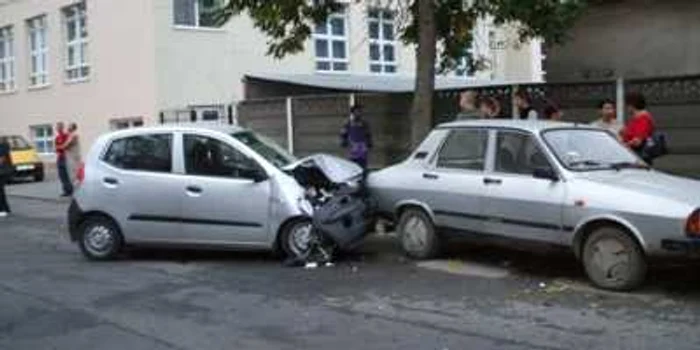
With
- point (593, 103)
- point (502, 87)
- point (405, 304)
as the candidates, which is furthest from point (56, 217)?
point (405, 304)

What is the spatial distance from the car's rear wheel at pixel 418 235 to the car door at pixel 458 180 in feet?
0.61

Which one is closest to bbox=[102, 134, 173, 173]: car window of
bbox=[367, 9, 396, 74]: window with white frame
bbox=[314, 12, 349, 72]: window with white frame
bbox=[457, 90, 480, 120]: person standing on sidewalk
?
bbox=[457, 90, 480, 120]: person standing on sidewalk

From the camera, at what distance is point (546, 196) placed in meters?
10.7

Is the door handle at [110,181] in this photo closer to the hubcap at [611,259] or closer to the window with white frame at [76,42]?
the hubcap at [611,259]

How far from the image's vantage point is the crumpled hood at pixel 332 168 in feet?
41.6

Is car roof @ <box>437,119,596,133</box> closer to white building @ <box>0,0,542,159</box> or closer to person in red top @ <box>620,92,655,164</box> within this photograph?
person in red top @ <box>620,92,655,164</box>

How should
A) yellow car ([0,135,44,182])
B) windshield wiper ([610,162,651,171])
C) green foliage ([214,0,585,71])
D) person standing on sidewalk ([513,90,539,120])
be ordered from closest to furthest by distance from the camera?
windshield wiper ([610,162,651,171]), green foliage ([214,0,585,71]), person standing on sidewalk ([513,90,539,120]), yellow car ([0,135,44,182])

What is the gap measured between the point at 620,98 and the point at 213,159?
17.4ft

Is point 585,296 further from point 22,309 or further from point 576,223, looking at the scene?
point 22,309

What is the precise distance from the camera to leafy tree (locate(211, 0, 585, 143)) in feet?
46.8

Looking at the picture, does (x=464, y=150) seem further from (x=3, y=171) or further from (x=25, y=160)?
(x=25, y=160)

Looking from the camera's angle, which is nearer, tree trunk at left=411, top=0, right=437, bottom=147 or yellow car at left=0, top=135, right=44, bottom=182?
tree trunk at left=411, top=0, right=437, bottom=147

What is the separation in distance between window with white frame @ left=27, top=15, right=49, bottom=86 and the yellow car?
18.4ft

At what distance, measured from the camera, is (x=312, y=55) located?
34.4 meters
